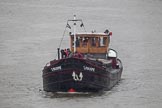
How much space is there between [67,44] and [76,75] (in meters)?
26.7

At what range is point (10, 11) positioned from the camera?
107875mm

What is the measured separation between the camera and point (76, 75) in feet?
133

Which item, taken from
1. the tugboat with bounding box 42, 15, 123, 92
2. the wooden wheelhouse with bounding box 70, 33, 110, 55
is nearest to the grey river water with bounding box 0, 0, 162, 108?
the tugboat with bounding box 42, 15, 123, 92

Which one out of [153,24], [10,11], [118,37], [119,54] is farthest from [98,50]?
[10,11]

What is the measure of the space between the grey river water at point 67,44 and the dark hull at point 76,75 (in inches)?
24.3

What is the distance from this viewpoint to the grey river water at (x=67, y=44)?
41094mm

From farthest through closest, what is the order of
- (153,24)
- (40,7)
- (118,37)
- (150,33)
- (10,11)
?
(40,7), (10,11), (153,24), (150,33), (118,37)

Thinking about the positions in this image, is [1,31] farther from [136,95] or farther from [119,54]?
[136,95]

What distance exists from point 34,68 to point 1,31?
26711 millimetres

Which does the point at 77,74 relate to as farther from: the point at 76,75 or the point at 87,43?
the point at 87,43

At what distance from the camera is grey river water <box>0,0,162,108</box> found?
135 feet

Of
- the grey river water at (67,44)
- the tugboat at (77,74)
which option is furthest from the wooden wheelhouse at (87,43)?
the grey river water at (67,44)

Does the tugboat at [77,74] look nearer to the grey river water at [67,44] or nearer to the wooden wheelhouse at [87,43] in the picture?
the grey river water at [67,44]

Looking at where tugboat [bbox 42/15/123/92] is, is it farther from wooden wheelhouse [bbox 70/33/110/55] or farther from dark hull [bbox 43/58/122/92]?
wooden wheelhouse [bbox 70/33/110/55]
